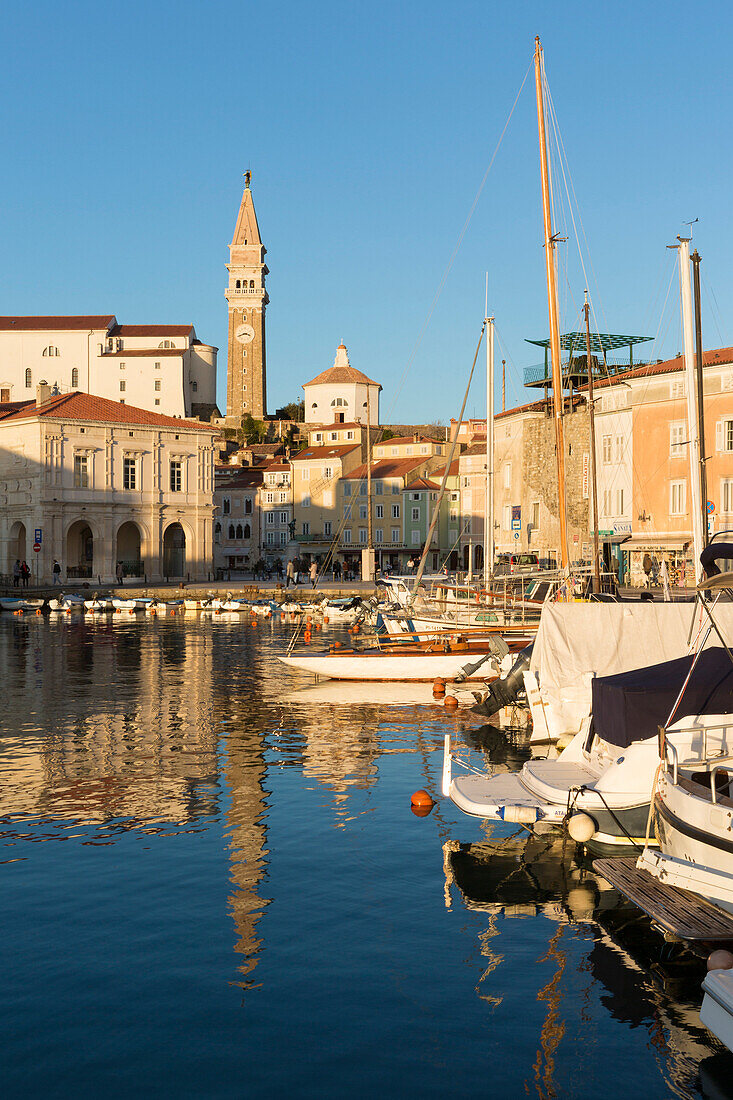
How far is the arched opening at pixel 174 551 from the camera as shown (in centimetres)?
9319

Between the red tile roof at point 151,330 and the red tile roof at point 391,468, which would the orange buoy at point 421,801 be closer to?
the red tile roof at point 391,468

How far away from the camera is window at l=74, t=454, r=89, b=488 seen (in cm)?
8531

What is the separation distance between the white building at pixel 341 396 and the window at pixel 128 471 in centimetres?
6535

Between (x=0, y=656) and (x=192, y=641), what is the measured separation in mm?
9357

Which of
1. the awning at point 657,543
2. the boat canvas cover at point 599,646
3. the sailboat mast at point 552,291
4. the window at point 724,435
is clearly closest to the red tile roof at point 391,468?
the awning at point 657,543

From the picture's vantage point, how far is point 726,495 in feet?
196

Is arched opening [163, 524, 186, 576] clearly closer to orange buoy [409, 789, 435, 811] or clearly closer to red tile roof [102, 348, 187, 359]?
red tile roof [102, 348, 187, 359]

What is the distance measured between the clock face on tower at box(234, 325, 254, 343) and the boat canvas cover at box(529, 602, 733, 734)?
155 meters

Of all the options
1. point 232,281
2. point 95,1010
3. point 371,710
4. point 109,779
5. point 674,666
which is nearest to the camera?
point 95,1010

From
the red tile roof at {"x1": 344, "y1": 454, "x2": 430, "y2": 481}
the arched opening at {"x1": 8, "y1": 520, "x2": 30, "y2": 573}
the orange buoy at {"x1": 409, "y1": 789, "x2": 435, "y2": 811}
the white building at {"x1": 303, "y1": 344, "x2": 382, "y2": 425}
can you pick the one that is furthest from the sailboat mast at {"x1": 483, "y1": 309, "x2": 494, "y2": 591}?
the white building at {"x1": 303, "y1": 344, "x2": 382, "y2": 425}

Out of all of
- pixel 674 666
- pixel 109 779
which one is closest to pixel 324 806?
pixel 109 779

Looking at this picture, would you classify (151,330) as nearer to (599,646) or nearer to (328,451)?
(328,451)

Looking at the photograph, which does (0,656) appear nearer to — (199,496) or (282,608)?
(282,608)

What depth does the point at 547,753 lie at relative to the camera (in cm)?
2312
